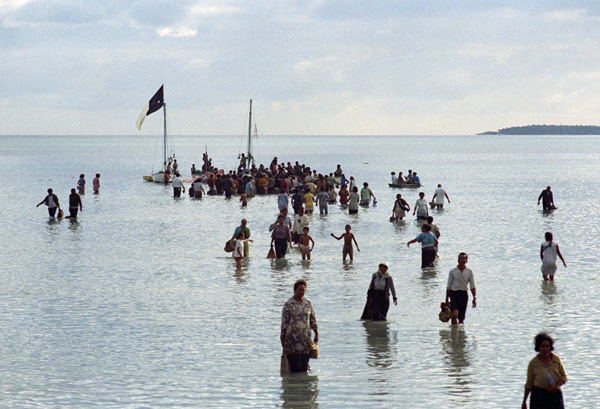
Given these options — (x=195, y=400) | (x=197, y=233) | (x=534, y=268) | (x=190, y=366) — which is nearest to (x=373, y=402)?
(x=195, y=400)

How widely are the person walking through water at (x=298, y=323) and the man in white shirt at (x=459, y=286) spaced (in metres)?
3.70

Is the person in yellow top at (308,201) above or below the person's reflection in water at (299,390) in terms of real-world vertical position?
above

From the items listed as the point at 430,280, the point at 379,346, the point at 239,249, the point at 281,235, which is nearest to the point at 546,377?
the point at 379,346

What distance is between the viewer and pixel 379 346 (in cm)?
1290

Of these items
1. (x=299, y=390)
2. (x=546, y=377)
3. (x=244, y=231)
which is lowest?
(x=299, y=390)

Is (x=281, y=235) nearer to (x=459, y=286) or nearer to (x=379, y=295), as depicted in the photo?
Answer: (x=379, y=295)

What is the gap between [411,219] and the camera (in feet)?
111

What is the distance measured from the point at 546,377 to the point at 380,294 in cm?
597

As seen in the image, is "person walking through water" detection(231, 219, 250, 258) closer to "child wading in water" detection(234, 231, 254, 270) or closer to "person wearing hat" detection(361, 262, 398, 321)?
"child wading in water" detection(234, 231, 254, 270)

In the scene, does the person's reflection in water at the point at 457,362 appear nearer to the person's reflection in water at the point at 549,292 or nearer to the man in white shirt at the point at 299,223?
the person's reflection in water at the point at 549,292

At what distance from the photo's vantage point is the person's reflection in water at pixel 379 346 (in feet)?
39.4

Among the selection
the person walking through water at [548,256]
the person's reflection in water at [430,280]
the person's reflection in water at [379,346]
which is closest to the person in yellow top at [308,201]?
the person's reflection in water at [430,280]

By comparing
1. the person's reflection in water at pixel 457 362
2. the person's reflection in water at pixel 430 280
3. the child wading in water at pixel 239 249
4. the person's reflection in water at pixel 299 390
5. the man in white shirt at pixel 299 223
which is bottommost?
the person's reflection in water at pixel 299 390

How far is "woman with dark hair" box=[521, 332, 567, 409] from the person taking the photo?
7.97 metres
